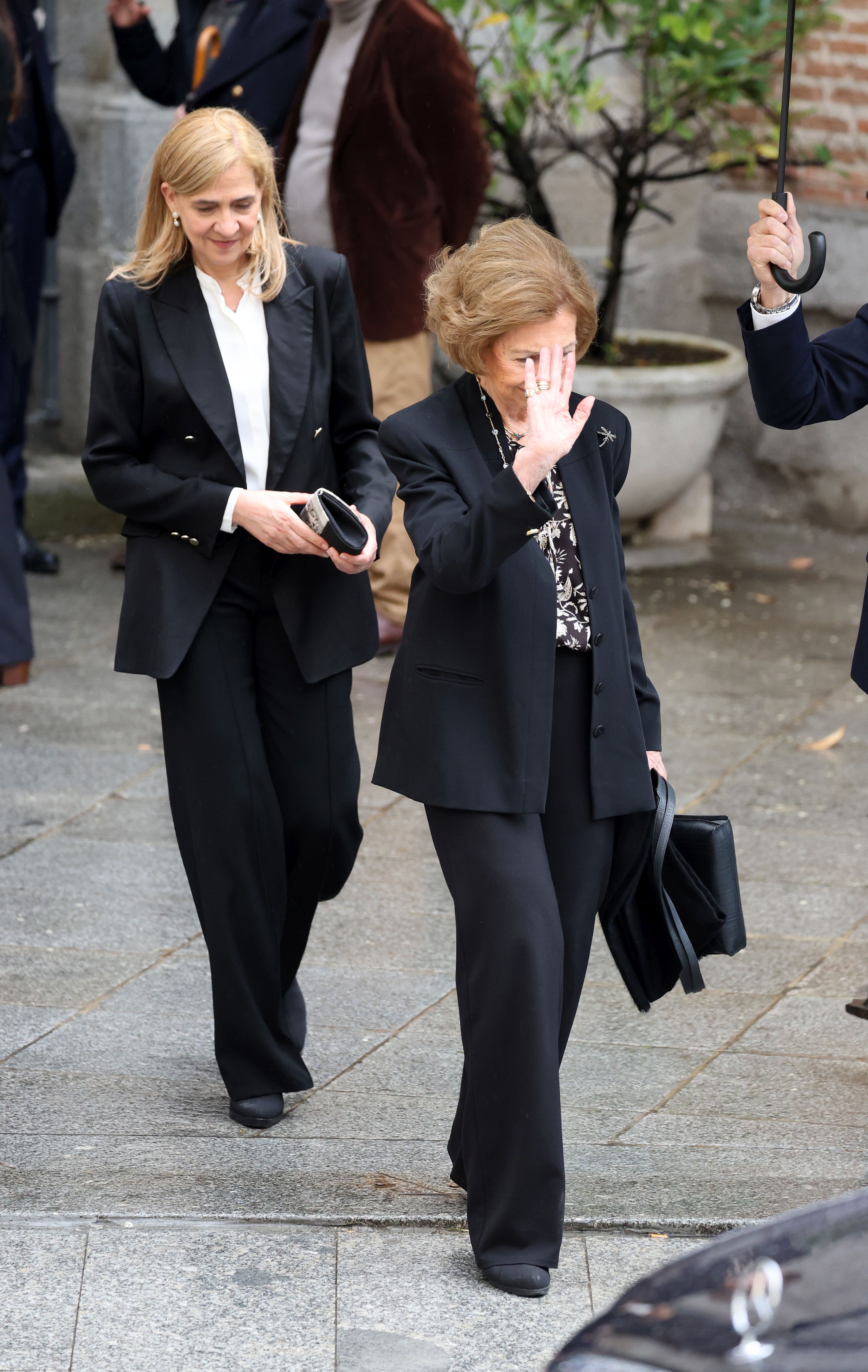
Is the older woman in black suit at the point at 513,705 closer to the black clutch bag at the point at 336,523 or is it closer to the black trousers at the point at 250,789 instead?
the black clutch bag at the point at 336,523

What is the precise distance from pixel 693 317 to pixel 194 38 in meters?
3.42

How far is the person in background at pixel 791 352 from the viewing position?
3.81 meters

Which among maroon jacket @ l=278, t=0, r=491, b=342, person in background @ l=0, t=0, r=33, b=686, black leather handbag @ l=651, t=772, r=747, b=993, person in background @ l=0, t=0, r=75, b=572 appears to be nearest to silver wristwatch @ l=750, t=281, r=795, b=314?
black leather handbag @ l=651, t=772, r=747, b=993

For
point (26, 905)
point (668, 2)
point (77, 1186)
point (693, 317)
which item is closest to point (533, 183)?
point (668, 2)

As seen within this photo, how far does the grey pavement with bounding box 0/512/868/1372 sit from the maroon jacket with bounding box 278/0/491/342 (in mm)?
1622

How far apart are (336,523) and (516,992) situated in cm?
99

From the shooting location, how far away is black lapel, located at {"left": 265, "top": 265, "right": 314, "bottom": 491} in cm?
407

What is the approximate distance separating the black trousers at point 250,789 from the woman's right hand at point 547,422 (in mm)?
932

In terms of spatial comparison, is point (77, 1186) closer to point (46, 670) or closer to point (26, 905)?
point (26, 905)

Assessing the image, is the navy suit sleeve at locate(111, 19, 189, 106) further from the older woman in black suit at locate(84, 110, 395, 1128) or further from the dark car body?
the dark car body

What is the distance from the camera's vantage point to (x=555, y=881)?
3596mm

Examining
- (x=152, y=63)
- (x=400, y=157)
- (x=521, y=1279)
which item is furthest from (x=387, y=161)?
(x=521, y=1279)

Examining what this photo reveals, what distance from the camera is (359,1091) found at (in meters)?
4.23

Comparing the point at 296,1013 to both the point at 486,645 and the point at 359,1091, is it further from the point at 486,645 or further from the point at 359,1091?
the point at 486,645
